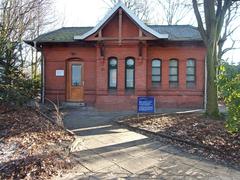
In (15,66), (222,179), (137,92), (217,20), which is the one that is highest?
(217,20)

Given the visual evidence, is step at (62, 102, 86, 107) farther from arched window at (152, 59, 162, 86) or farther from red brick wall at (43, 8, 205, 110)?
arched window at (152, 59, 162, 86)

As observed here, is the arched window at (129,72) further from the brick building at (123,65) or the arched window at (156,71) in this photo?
the arched window at (156,71)

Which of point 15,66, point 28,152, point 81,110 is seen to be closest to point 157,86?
point 81,110

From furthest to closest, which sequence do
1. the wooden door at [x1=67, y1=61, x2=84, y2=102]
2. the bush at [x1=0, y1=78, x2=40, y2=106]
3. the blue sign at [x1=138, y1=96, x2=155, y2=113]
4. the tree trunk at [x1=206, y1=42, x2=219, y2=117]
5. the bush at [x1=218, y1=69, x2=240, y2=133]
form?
the wooden door at [x1=67, y1=61, x2=84, y2=102], the bush at [x1=0, y1=78, x2=40, y2=106], the tree trunk at [x1=206, y1=42, x2=219, y2=117], the blue sign at [x1=138, y1=96, x2=155, y2=113], the bush at [x1=218, y1=69, x2=240, y2=133]

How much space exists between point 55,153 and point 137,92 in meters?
12.0

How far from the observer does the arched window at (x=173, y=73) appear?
19812mm

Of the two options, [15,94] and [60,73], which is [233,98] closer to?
[15,94]

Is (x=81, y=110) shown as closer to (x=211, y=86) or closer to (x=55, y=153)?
(x=211, y=86)

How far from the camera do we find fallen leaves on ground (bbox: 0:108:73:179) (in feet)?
20.8

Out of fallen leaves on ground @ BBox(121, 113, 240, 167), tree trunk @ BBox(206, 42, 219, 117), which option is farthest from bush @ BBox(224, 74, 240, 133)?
tree trunk @ BBox(206, 42, 219, 117)

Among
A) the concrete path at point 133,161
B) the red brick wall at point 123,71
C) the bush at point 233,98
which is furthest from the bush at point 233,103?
the red brick wall at point 123,71

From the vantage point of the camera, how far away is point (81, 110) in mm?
18562

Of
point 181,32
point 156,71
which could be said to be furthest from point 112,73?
point 181,32

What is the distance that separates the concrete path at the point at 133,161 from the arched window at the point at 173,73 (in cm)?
954
